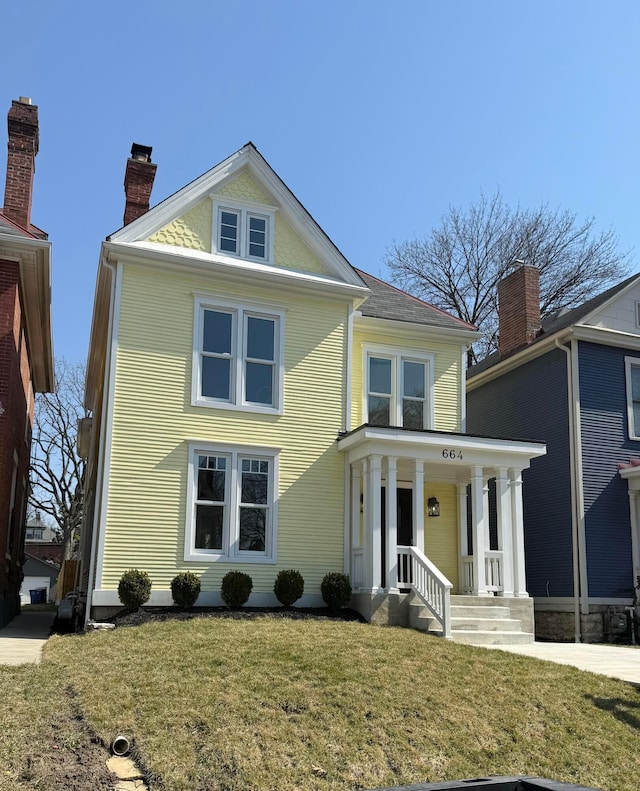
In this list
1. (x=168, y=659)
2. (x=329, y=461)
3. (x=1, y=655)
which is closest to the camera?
(x=168, y=659)

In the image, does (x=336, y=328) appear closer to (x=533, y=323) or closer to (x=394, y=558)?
(x=394, y=558)

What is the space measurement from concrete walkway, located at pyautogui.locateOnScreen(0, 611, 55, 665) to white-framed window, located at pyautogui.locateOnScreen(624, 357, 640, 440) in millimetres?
13054

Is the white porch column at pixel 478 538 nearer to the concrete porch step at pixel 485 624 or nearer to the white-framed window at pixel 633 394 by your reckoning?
the concrete porch step at pixel 485 624

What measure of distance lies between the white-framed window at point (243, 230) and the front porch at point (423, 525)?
4089 mm

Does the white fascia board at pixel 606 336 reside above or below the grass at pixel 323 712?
above

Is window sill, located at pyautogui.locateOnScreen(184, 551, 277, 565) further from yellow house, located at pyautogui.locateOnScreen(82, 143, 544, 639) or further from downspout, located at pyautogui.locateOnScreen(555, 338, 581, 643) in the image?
downspout, located at pyautogui.locateOnScreen(555, 338, 581, 643)

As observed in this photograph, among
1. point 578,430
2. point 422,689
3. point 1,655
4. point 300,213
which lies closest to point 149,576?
point 1,655

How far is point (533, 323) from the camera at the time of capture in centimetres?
2052

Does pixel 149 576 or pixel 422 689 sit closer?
pixel 422 689

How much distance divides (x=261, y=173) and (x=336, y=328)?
342cm

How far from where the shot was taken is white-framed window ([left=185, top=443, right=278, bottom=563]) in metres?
14.8

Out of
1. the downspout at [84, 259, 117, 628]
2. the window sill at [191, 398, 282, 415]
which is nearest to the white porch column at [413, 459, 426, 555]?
the window sill at [191, 398, 282, 415]

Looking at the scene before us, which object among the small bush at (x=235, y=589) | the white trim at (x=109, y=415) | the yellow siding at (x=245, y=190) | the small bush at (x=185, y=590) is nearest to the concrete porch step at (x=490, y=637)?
the small bush at (x=235, y=589)

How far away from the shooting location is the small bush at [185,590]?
13.9 meters
